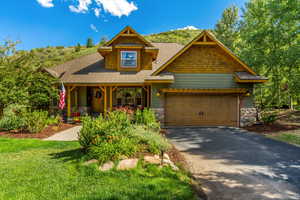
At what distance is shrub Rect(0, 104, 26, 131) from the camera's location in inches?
359

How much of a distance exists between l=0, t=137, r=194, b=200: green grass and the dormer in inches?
373

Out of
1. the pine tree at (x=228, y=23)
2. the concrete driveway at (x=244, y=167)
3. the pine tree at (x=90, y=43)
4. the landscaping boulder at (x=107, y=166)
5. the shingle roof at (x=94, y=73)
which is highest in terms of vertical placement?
the pine tree at (x=90, y=43)

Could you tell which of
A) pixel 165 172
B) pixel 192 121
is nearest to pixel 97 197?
pixel 165 172

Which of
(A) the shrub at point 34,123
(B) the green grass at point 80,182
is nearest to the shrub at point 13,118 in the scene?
(A) the shrub at point 34,123

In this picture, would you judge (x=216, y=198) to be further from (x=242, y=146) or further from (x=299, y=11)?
(x=299, y=11)

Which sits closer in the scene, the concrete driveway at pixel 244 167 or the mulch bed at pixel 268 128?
the concrete driveway at pixel 244 167

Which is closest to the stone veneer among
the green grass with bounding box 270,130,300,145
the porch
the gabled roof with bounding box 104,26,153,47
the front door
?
the green grass with bounding box 270,130,300,145

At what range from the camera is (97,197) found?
9.71 feet

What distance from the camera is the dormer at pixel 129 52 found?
12.8m

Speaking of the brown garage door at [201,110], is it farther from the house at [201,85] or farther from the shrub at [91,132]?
the shrub at [91,132]

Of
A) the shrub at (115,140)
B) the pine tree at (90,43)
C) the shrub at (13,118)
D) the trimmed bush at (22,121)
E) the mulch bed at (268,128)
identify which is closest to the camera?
the shrub at (115,140)

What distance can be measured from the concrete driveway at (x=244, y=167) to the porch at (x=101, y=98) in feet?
22.8

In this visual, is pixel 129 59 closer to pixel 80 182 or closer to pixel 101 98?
pixel 101 98

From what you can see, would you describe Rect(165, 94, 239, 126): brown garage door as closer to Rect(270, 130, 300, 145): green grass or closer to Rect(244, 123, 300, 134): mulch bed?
Rect(244, 123, 300, 134): mulch bed
